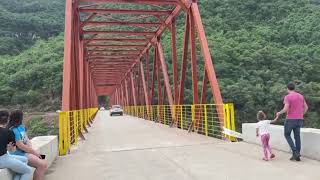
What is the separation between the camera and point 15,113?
16.8 ft

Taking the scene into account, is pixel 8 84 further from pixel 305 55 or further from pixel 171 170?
pixel 171 170

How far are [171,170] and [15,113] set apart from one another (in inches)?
97.9

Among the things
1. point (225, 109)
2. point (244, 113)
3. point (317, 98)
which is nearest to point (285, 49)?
point (317, 98)

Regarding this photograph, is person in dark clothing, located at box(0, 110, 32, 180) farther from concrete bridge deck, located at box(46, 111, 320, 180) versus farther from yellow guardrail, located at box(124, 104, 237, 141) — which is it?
yellow guardrail, located at box(124, 104, 237, 141)

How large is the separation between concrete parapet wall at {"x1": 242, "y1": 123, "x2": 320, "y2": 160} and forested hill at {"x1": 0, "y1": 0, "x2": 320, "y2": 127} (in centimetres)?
2421

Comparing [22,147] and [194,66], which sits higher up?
[194,66]

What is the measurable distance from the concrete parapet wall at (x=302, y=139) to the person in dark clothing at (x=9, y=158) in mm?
4477

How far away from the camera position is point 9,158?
4.50 meters

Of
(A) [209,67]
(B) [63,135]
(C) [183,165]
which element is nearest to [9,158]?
(C) [183,165]

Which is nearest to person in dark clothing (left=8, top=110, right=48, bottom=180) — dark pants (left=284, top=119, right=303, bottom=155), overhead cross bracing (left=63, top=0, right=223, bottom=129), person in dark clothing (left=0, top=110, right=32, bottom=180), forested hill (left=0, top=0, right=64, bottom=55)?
person in dark clothing (left=0, top=110, right=32, bottom=180)

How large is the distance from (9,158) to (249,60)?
41.6 meters

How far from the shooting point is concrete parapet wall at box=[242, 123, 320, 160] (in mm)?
6828

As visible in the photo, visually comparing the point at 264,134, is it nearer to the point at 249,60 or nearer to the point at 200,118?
the point at 200,118

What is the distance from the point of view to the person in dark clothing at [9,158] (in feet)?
14.5
